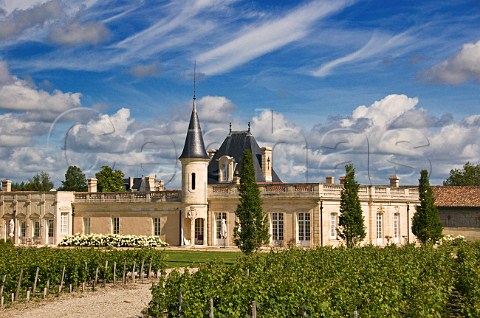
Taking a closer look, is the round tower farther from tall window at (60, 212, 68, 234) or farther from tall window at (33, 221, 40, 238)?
tall window at (33, 221, 40, 238)

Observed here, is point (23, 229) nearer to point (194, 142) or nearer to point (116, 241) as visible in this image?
point (116, 241)

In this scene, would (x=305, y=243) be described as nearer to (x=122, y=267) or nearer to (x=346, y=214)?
(x=346, y=214)

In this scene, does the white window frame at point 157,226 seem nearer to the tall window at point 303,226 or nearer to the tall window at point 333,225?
the tall window at point 303,226

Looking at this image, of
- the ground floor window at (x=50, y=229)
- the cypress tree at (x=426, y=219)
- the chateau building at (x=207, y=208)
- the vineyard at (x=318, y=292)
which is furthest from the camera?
the ground floor window at (x=50, y=229)

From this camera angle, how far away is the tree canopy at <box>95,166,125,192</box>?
67.7m

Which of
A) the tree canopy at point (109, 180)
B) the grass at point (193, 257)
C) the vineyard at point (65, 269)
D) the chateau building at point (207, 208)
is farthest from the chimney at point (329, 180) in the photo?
the tree canopy at point (109, 180)

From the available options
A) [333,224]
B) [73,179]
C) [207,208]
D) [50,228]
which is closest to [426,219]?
[333,224]

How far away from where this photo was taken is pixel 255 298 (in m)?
14.6

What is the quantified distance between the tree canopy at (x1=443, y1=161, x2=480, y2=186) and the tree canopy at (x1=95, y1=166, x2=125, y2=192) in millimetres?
36364

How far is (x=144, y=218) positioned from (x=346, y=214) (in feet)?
47.8

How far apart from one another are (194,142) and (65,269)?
1905 cm

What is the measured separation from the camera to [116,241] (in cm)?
4238

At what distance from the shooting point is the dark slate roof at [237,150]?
47438mm

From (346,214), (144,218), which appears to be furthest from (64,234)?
(346,214)
